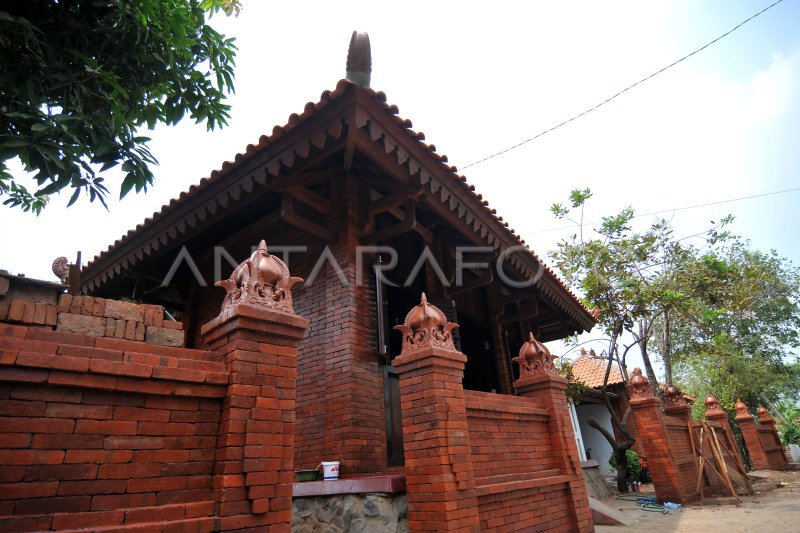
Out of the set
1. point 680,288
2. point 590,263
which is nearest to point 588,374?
point 680,288

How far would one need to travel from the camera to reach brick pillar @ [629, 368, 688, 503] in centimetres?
933

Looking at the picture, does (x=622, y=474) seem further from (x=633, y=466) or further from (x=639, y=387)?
(x=639, y=387)

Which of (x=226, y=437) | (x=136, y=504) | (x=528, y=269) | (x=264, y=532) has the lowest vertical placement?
(x=264, y=532)

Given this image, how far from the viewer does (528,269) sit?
7.20m

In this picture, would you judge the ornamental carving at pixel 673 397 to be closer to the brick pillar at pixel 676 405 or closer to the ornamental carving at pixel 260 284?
the brick pillar at pixel 676 405

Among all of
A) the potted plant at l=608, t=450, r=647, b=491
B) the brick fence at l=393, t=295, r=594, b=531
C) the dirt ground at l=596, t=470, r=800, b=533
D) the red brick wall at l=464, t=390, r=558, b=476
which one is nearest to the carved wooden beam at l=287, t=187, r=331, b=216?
the brick fence at l=393, t=295, r=594, b=531

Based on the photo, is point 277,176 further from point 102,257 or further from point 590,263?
point 590,263

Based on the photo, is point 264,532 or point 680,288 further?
point 680,288

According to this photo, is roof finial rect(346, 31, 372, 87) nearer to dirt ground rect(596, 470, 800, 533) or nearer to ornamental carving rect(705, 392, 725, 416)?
dirt ground rect(596, 470, 800, 533)

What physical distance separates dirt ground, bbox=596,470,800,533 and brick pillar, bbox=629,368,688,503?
45 cm

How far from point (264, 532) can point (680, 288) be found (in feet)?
47.6

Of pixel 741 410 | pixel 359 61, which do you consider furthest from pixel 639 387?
pixel 741 410

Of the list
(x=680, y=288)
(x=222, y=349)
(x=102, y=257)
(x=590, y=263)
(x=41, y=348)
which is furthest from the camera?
(x=680, y=288)

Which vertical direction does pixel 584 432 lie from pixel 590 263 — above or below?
below
